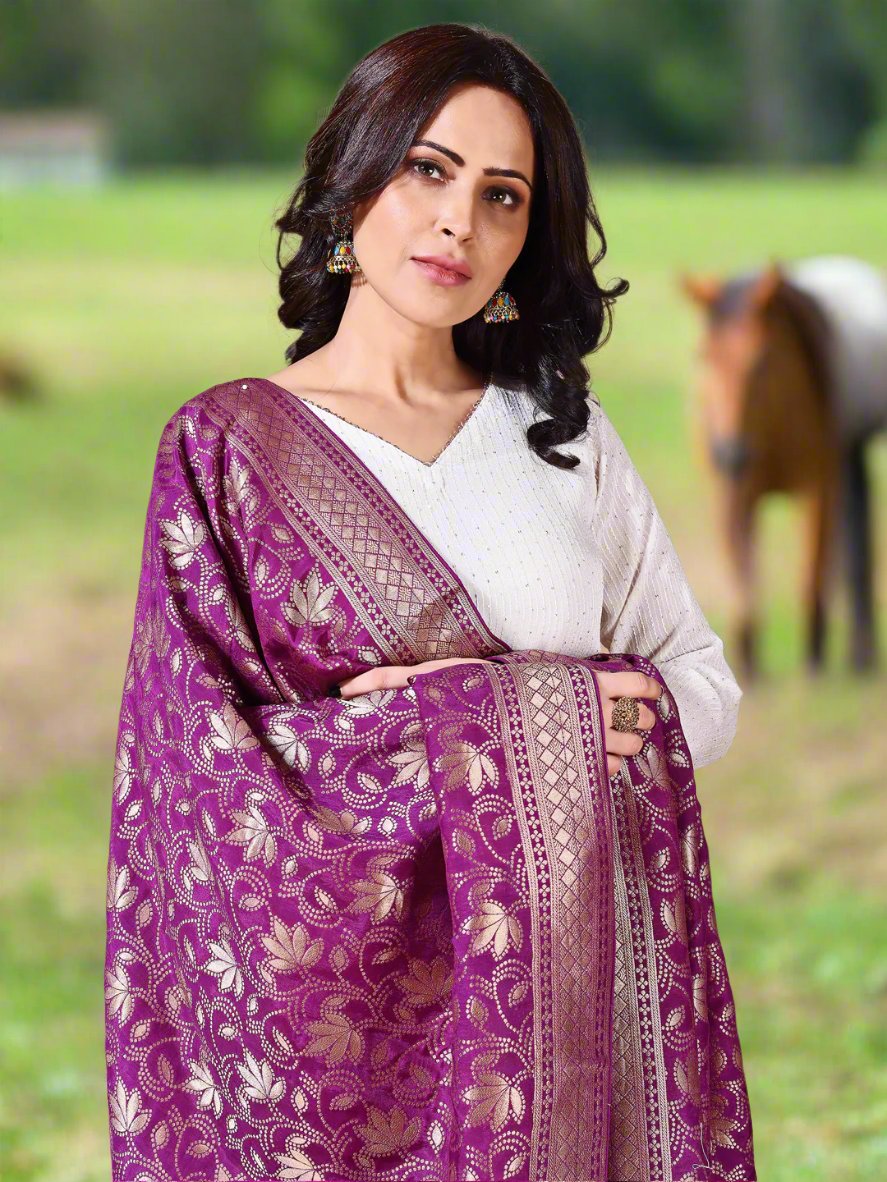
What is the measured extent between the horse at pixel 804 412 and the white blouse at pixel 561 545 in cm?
252

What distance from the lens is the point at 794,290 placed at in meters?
4.14

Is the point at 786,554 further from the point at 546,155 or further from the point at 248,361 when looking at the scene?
the point at 546,155

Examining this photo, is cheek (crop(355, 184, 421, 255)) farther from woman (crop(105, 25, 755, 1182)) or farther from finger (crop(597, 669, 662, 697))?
finger (crop(597, 669, 662, 697))

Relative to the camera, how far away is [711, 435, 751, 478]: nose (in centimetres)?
410

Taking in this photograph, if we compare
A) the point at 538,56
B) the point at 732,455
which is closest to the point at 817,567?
the point at 732,455

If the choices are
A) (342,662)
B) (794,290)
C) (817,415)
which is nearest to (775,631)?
(817,415)

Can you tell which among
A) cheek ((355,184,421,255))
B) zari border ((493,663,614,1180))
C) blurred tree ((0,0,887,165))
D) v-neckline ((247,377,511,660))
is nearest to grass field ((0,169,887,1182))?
blurred tree ((0,0,887,165))

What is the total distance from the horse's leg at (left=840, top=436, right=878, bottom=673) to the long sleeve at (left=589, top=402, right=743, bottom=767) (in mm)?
2653

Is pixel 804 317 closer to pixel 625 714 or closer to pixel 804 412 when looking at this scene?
pixel 804 412

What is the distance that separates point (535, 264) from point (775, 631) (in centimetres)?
275

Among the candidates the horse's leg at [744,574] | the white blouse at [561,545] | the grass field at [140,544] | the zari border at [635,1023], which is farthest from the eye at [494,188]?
the horse's leg at [744,574]

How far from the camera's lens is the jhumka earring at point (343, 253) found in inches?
61.8

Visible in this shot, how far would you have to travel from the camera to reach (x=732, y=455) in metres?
4.11

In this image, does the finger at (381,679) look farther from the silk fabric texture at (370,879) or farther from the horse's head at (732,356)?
the horse's head at (732,356)
